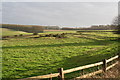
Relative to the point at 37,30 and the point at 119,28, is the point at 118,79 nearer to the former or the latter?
the point at 119,28

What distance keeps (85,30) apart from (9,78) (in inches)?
2104

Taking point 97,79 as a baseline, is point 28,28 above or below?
above

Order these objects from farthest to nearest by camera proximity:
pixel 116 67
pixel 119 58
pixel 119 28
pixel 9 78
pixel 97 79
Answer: pixel 119 28
pixel 119 58
pixel 116 67
pixel 9 78
pixel 97 79

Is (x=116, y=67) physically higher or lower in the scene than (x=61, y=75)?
lower

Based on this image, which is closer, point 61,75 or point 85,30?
point 61,75

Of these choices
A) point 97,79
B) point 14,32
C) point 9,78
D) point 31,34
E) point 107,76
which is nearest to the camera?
point 97,79

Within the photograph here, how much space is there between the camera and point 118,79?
762cm

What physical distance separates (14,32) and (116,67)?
4356cm

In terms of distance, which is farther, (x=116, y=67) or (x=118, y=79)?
(x=116, y=67)

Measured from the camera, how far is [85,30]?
58.8 metres

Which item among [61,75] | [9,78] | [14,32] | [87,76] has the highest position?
[14,32]

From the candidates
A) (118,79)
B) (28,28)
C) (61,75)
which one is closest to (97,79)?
(118,79)

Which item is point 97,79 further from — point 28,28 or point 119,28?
point 28,28

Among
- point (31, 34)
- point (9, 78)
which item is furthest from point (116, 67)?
point (31, 34)
